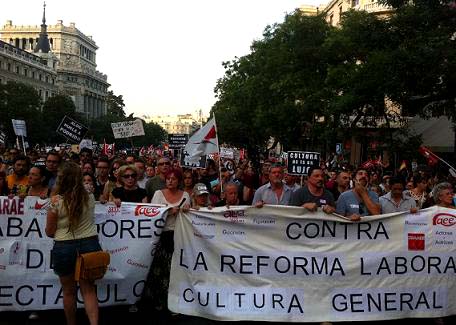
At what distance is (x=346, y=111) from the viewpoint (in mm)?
22812

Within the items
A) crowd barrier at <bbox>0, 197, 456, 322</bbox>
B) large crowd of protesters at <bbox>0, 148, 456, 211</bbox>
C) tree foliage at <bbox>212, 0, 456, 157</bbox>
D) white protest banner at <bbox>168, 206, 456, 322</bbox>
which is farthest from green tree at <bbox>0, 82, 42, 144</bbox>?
white protest banner at <bbox>168, 206, 456, 322</bbox>

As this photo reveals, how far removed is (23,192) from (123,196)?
1154 millimetres

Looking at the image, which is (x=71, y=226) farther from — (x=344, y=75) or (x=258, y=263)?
(x=344, y=75)

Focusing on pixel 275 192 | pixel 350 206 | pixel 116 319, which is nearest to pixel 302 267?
pixel 350 206

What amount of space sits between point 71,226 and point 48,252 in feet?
4.56

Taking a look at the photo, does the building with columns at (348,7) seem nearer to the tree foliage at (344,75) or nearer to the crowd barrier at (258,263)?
the tree foliage at (344,75)

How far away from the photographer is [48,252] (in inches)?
251

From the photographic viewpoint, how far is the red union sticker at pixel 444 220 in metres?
6.54

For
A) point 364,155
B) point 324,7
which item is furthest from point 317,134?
point 324,7

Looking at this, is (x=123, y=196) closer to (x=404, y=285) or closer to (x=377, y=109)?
(x=404, y=285)

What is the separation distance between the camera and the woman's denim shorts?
5.20 meters

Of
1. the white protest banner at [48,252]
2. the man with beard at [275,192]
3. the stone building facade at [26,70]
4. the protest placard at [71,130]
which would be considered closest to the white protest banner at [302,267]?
the white protest banner at [48,252]

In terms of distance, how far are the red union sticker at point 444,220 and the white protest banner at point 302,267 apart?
13cm

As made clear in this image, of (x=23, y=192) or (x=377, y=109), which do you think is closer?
(x=23, y=192)
